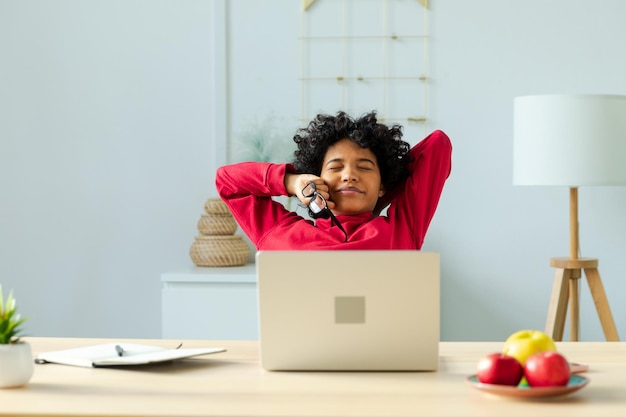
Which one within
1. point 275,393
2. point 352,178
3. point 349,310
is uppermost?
point 352,178

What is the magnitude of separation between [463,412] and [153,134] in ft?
9.66

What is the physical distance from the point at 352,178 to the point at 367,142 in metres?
0.16

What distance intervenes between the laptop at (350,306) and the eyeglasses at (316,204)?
76 centimetres

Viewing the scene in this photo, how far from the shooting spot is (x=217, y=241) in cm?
380

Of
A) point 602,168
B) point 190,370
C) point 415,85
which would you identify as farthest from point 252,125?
point 190,370

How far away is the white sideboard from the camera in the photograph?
3.58 m

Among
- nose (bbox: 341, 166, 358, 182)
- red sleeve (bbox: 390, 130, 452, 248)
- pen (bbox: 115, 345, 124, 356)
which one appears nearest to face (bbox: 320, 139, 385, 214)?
nose (bbox: 341, 166, 358, 182)

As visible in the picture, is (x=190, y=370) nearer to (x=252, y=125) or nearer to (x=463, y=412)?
(x=463, y=412)

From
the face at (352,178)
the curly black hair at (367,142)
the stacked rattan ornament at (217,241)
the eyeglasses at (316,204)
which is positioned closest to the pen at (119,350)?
the eyeglasses at (316,204)

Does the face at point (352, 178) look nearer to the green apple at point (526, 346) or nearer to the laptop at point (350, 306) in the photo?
the laptop at point (350, 306)

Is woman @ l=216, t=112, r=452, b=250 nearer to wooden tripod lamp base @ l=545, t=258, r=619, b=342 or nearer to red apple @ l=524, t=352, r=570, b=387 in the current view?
red apple @ l=524, t=352, r=570, b=387

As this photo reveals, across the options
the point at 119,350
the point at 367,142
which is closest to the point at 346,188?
the point at 367,142

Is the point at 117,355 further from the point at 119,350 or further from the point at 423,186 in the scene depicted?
the point at 423,186

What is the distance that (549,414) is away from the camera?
1.35m
